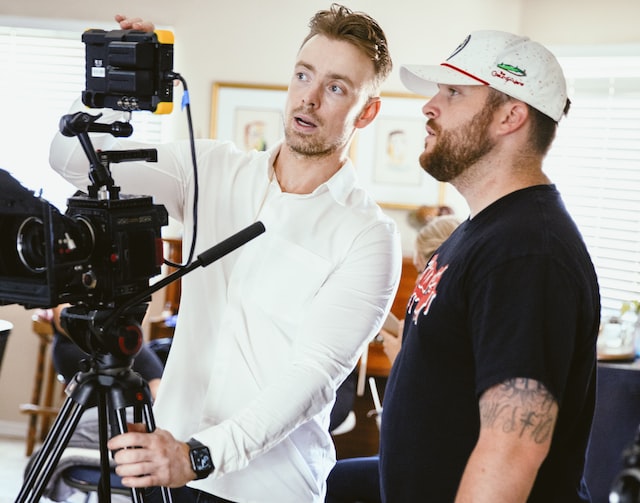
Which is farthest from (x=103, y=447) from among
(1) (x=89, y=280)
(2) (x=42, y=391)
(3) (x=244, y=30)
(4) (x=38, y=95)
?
(4) (x=38, y=95)

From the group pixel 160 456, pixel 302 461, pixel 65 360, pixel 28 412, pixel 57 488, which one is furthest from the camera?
pixel 28 412

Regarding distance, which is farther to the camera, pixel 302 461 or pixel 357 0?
pixel 357 0

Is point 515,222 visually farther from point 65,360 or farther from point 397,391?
point 65,360

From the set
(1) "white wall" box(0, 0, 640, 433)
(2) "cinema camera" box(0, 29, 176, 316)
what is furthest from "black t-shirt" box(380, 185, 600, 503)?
(1) "white wall" box(0, 0, 640, 433)

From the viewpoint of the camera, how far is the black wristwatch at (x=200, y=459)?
1.23 metres

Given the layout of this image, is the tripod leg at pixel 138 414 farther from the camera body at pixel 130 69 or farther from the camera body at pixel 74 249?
the camera body at pixel 130 69

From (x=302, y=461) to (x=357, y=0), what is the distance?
3278mm

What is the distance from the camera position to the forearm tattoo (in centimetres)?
112

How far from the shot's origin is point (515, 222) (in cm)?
121

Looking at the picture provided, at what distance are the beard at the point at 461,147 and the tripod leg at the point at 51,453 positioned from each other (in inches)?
27.8

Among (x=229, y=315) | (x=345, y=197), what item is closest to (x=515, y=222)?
(x=345, y=197)

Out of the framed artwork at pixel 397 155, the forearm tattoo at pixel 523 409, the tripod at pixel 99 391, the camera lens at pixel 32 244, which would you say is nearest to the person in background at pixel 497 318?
the forearm tattoo at pixel 523 409

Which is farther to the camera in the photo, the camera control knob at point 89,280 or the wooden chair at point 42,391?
the wooden chair at point 42,391

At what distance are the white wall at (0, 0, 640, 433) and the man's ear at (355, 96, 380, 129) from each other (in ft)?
8.47
